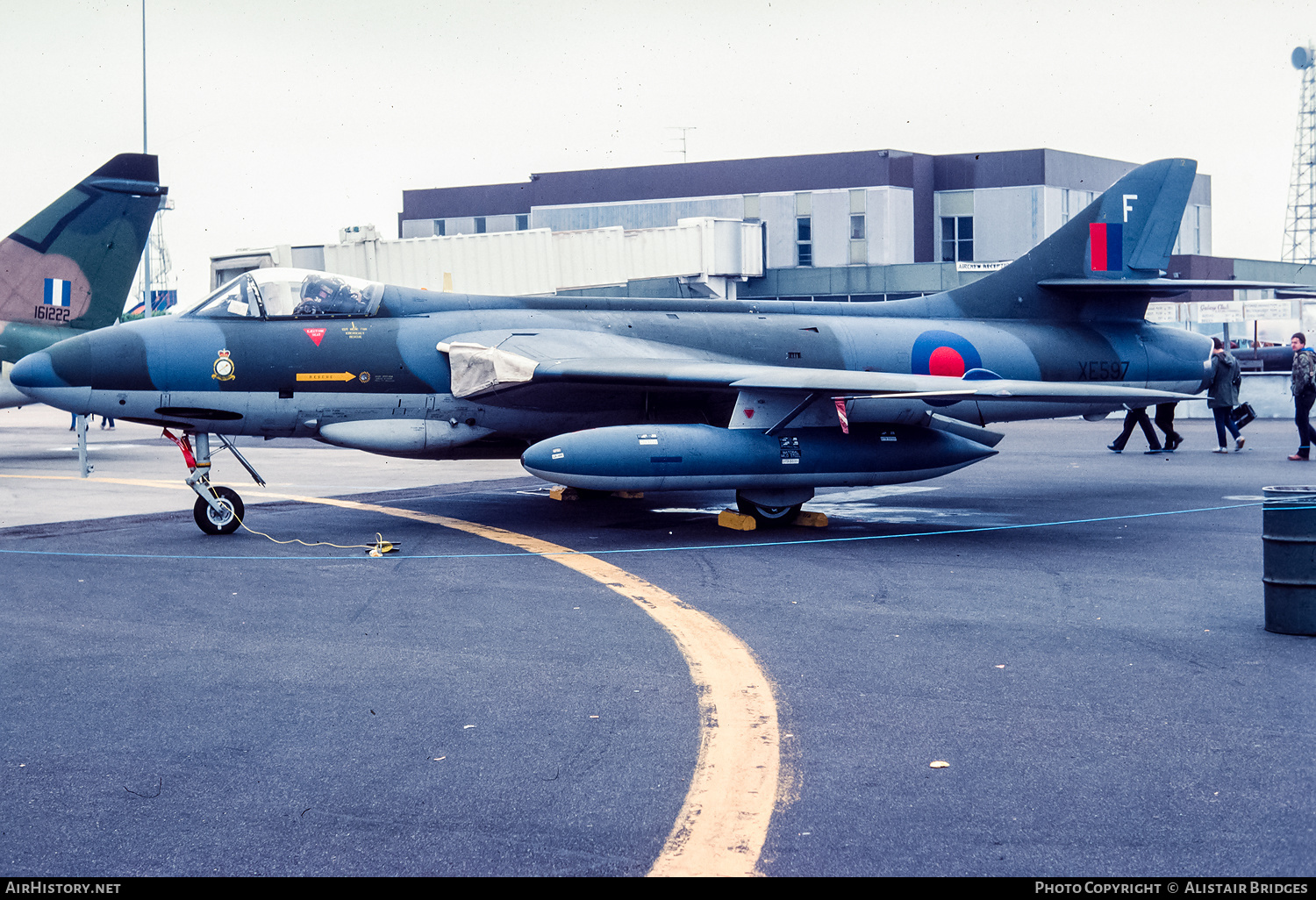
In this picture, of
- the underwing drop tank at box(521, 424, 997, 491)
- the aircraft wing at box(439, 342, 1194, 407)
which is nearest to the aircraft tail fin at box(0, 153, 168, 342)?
the aircraft wing at box(439, 342, 1194, 407)

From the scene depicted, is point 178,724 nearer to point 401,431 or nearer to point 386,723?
point 386,723

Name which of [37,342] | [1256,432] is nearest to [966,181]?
[1256,432]

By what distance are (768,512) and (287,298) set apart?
5782 millimetres

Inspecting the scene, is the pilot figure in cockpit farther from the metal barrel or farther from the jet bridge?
the jet bridge

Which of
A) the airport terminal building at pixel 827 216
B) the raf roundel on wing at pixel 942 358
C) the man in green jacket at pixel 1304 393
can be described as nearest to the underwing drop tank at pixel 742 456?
the raf roundel on wing at pixel 942 358

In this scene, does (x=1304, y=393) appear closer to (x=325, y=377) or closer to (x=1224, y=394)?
(x=1224, y=394)

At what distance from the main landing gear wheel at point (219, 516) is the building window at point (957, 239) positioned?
43445 millimetres

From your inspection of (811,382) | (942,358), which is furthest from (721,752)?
(942,358)

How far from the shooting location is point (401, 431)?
12812mm

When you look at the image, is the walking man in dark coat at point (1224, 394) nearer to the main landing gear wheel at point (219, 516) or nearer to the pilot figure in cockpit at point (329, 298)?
the pilot figure in cockpit at point (329, 298)

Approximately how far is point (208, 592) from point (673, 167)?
45807 mm

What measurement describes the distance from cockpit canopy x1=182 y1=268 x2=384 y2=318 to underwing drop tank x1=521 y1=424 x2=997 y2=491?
10.1 feet

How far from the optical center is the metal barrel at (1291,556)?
7270 millimetres

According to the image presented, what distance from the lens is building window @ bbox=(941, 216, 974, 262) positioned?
51781 mm
